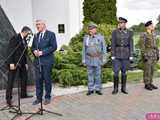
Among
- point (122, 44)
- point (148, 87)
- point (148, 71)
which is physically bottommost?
point (148, 87)

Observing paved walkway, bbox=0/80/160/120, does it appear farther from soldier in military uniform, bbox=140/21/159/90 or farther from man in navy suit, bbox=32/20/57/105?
man in navy suit, bbox=32/20/57/105

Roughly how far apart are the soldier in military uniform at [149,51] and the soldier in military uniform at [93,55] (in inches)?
45.2

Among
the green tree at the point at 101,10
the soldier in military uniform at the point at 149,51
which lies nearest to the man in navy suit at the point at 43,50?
the soldier in military uniform at the point at 149,51

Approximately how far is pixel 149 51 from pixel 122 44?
889 millimetres

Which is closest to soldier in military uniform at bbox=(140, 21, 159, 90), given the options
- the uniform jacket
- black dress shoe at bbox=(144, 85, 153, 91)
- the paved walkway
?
black dress shoe at bbox=(144, 85, 153, 91)

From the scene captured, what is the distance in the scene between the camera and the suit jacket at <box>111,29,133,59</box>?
971 centimetres

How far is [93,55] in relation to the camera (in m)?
9.62

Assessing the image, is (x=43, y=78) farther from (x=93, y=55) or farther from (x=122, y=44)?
(x=122, y=44)

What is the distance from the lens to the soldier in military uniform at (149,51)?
1009cm

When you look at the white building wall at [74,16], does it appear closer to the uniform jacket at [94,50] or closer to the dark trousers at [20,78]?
the uniform jacket at [94,50]

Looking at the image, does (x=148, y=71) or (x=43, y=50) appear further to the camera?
(x=148, y=71)

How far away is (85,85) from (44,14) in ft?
25.3

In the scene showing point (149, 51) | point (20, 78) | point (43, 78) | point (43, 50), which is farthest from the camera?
point (149, 51)

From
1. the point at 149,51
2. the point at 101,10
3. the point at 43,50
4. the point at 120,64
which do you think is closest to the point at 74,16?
the point at 101,10
